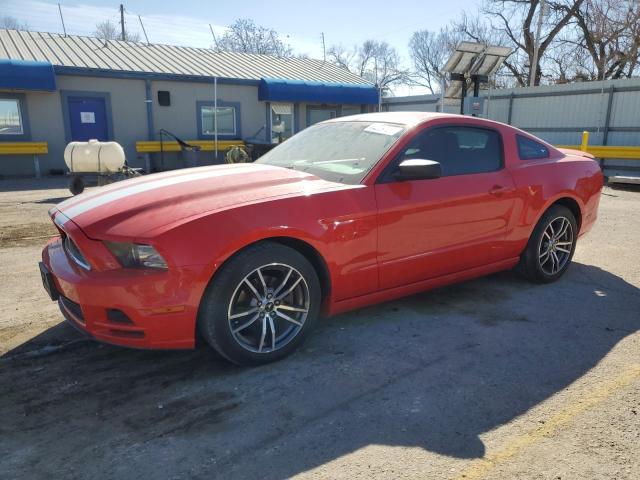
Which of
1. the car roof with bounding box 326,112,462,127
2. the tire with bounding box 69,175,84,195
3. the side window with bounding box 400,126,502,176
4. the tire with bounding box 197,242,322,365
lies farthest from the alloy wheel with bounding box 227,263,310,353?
the tire with bounding box 69,175,84,195

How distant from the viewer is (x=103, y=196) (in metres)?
3.34

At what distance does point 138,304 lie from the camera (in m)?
2.68

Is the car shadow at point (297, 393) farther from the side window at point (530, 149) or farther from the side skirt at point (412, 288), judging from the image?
the side window at point (530, 149)

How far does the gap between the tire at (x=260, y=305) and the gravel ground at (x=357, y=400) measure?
0.15 meters

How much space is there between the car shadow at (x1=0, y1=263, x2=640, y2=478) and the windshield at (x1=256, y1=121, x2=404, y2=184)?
3.84 ft

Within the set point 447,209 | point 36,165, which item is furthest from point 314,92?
point 447,209

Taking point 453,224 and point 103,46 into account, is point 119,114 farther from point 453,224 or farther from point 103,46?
point 453,224

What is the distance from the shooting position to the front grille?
286 centimetres

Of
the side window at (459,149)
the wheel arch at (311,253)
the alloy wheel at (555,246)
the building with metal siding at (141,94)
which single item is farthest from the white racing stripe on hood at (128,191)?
the building with metal siding at (141,94)

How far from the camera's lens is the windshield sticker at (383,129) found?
378cm

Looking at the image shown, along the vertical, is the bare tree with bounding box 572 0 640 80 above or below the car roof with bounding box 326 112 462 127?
above

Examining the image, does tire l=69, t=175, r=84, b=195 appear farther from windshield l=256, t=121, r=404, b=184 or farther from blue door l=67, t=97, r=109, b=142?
windshield l=256, t=121, r=404, b=184

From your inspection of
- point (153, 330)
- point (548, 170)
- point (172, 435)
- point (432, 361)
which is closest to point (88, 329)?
point (153, 330)

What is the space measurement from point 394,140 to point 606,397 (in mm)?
2122
